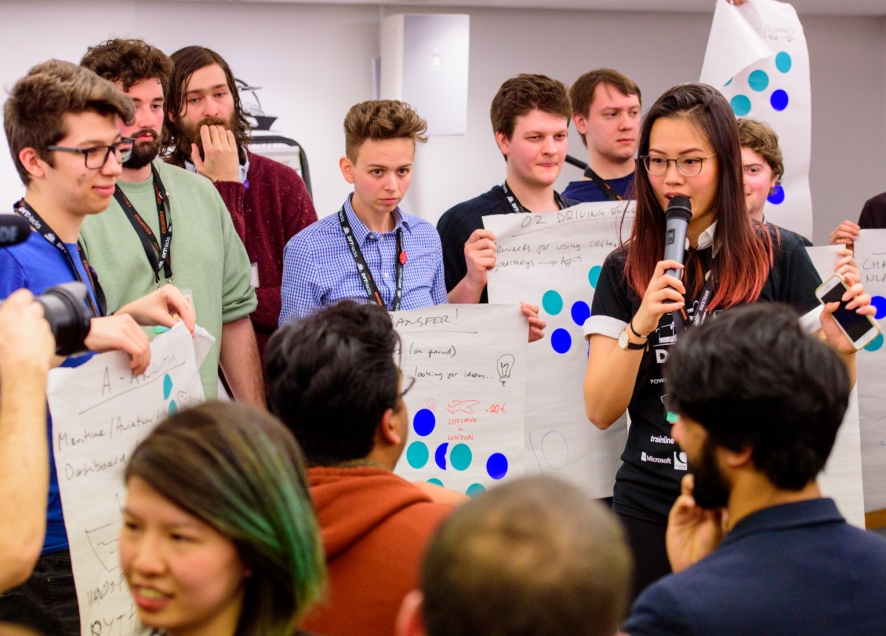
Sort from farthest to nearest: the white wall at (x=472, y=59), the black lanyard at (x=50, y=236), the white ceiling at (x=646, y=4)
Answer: the white ceiling at (x=646, y=4), the white wall at (x=472, y=59), the black lanyard at (x=50, y=236)

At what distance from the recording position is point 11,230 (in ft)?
4.60

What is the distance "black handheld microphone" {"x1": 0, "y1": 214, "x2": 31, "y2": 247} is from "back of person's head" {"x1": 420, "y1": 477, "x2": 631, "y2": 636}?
0.89 metres

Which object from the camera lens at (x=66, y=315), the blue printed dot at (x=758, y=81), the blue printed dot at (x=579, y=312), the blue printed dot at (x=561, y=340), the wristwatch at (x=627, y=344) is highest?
the blue printed dot at (x=758, y=81)

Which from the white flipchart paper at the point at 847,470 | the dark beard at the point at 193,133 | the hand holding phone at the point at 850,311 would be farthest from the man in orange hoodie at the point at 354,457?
the white flipchart paper at the point at 847,470

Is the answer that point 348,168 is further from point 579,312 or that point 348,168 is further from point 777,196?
point 777,196

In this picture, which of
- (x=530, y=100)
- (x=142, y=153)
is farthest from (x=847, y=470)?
(x=142, y=153)

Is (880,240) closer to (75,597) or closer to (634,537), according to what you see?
(634,537)

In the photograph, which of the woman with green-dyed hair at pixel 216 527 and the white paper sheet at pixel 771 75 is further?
the white paper sheet at pixel 771 75

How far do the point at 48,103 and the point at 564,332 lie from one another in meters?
1.70

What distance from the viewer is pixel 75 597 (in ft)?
6.48

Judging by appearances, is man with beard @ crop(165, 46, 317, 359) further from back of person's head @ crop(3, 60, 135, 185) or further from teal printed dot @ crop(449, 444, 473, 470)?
back of person's head @ crop(3, 60, 135, 185)

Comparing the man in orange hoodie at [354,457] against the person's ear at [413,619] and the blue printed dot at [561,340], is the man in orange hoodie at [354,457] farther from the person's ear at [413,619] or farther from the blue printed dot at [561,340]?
the blue printed dot at [561,340]

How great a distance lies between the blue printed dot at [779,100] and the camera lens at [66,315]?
2.72 meters

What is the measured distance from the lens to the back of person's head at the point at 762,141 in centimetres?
317
